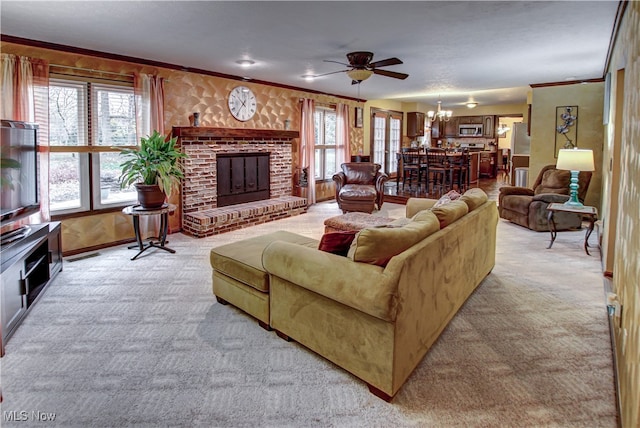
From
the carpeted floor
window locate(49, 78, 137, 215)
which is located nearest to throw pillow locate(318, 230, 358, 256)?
the carpeted floor

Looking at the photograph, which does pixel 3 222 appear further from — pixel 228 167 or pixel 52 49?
pixel 228 167

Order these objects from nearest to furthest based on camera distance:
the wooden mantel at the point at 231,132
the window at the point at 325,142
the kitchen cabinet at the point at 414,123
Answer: the wooden mantel at the point at 231,132 → the window at the point at 325,142 → the kitchen cabinet at the point at 414,123

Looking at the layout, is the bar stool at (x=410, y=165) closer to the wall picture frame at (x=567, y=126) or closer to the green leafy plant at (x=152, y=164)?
the wall picture frame at (x=567, y=126)

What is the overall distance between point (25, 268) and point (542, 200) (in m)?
6.22

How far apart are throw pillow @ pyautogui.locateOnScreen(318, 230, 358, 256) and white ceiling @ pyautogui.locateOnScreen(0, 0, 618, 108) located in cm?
186

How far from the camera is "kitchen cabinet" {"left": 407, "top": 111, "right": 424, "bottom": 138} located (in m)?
12.2

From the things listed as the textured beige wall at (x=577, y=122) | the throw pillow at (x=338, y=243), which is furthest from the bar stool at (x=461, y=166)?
the throw pillow at (x=338, y=243)

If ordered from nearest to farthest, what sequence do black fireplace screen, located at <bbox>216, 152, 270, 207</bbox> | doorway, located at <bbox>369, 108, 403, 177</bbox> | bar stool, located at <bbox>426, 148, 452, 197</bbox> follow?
black fireplace screen, located at <bbox>216, 152, 270, 207</bbox> < bar stool, located at <bbox>426, 148, 452, 197</bbox> < doorway, located at <bbox>369, 108, 403, 177</bbox>

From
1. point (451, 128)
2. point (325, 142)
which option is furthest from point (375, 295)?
point (451, 128)

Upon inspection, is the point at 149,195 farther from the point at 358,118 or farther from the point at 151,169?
the point at 358,118

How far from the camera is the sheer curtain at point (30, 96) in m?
4.10

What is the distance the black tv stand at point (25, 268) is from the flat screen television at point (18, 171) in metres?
0.20

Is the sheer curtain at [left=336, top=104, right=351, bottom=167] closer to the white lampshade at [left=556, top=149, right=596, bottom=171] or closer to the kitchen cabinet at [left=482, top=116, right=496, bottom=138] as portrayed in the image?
the white lampshade at [left=556, top=149, right=596, bottom=171]

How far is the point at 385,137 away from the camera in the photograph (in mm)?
11359
